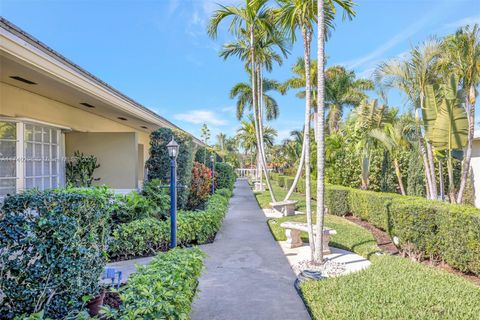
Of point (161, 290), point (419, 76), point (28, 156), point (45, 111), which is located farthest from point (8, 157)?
point (419, 76)

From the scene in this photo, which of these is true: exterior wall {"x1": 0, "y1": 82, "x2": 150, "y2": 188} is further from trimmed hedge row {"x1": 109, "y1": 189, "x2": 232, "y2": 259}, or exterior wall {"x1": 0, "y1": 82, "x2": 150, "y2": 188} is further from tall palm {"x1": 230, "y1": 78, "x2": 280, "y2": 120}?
tall palm {"x1": 230, "y1": 78, "x2": 280, "y2": 120}

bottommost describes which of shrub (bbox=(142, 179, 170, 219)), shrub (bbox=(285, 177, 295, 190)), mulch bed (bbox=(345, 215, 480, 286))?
mulch bed (bbox=(345, 215, 480, 286))

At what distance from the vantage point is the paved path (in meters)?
4.06

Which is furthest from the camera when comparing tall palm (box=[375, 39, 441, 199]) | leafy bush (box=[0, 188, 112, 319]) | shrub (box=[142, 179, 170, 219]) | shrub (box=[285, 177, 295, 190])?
shrub (box=[285, 177, 295, 190])

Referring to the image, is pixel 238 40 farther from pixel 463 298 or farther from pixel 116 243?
pixel 463 298

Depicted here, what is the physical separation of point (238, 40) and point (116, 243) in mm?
10494

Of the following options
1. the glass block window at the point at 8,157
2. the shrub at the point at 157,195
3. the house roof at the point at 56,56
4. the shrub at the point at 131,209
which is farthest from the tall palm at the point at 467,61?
the glass block window at the point at 8,157

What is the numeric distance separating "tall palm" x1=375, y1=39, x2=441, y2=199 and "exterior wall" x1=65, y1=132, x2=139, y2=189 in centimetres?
869

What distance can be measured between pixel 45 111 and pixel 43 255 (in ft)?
16.8

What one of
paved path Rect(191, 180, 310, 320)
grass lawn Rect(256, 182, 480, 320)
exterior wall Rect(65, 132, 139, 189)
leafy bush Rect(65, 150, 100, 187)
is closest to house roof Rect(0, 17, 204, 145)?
exterior wall Rect(65, 132, 139, 189)

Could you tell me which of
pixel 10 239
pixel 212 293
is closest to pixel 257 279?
pixel 212 293

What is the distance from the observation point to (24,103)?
6262 millimetres

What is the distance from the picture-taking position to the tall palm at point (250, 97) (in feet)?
82.0

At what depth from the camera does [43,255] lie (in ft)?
10.3
